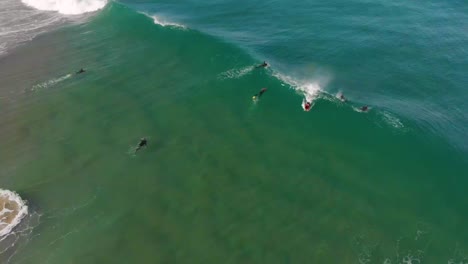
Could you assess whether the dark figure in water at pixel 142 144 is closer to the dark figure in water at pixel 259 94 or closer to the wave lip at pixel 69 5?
the dark figure in water at pixel 259 94

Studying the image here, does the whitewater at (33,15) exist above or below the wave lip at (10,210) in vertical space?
above

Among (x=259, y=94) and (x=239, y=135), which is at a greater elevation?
(x=259, y=94)

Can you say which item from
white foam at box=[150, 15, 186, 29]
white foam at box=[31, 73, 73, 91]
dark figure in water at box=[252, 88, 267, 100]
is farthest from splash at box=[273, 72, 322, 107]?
white foam at box=[31, 73, 73, 91]

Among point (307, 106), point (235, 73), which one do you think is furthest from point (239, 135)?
point (235, 73)

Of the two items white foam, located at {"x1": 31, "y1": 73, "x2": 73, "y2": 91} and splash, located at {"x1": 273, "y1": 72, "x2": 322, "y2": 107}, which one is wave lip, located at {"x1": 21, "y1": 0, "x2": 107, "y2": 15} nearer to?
white foam, located at {"x1": 31, "y1": 73, "x2": 73, "y2": 91}

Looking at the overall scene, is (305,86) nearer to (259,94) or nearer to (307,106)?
(307,106)

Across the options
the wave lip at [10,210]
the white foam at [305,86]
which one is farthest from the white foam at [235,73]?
the wave lip at [10,210]
